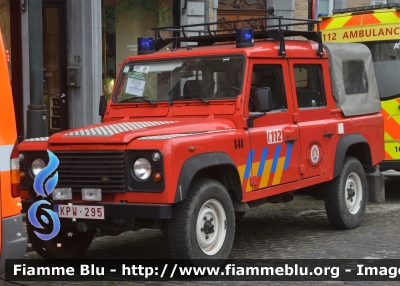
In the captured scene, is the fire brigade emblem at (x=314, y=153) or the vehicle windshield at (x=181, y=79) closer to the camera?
the vehicle windshield at (x=181, y=79)

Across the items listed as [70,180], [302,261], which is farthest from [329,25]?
[70,180]

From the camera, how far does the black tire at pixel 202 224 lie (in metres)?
7.17

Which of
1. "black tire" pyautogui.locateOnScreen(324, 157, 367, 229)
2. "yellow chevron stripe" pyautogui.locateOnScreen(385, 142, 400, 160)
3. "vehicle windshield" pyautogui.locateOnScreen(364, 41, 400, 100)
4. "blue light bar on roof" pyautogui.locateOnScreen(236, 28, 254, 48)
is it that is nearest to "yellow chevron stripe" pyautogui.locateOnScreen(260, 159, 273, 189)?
"blue light bar on roof" pyautogui.locateOnScreen(236, 28, 254, 48)

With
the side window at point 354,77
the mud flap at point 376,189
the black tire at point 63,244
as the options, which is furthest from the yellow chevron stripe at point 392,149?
the black tire at point 63,244

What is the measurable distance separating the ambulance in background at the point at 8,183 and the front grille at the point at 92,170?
1145 millimetres

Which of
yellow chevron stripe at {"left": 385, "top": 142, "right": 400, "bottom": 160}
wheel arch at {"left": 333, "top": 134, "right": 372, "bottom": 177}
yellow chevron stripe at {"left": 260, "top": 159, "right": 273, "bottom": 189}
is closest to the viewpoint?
yellow chevron stripe at {"left": 260, "top": 159, "right": 273, "bottom": 189}

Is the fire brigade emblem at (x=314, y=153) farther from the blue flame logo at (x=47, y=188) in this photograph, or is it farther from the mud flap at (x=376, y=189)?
the blue flame logo at (x=47, y=188)

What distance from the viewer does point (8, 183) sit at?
6.11 meters

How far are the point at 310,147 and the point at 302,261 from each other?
5.08 ft

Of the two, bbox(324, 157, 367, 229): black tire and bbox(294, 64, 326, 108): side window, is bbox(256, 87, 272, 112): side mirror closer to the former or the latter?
bbox(294, 64, 326, 108): side window

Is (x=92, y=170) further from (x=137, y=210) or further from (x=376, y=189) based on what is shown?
(x=376, y=189)

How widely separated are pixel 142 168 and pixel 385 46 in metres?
6.69

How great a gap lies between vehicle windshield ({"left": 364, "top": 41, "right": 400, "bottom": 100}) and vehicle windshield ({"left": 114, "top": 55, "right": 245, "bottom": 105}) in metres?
4.78

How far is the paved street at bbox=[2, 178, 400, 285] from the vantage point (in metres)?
8.45
